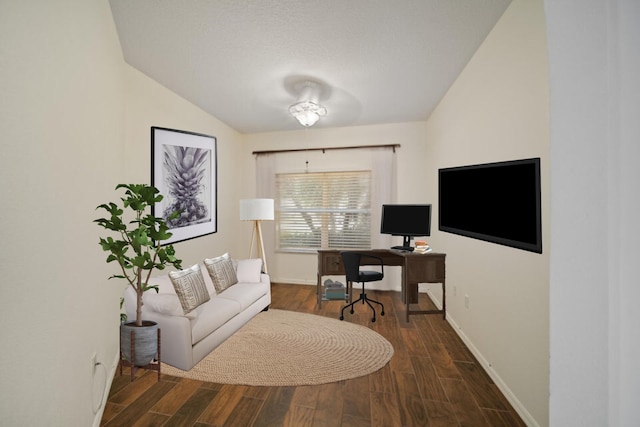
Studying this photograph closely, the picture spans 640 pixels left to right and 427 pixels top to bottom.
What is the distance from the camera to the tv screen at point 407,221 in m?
4.23

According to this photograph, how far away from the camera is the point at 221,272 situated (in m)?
3.82

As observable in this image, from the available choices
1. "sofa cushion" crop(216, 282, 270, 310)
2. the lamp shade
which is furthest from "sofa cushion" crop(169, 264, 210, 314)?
the lamp shade

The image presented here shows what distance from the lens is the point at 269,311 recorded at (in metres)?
4.31

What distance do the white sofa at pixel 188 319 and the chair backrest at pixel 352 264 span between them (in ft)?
4.22

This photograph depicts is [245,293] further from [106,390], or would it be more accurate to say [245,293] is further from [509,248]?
[509,248]

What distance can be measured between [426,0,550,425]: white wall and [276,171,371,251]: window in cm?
232

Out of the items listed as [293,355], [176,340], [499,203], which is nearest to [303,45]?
[499,203]

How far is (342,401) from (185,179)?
336 centimetres

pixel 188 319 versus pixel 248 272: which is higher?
pixel 248 272
